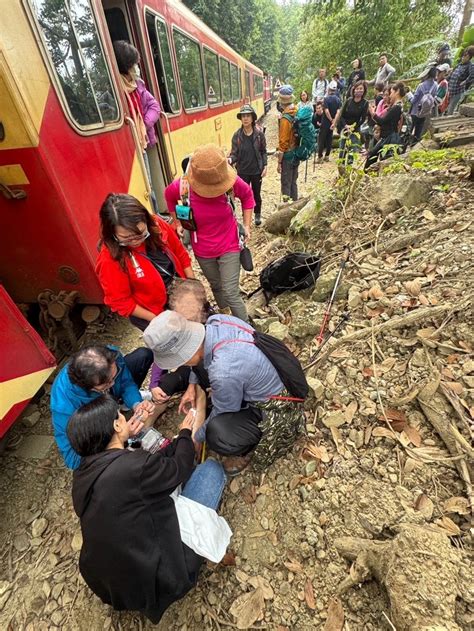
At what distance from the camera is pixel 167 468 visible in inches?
65.0

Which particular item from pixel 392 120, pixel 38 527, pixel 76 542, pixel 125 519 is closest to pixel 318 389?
pixel 125 519

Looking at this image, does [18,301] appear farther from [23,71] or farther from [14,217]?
[23,71]

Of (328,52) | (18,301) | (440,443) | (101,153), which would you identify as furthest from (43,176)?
(328,52)

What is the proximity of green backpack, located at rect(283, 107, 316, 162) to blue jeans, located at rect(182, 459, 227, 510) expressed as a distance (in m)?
5.07

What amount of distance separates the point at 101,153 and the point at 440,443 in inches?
137

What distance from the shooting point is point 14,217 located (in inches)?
103

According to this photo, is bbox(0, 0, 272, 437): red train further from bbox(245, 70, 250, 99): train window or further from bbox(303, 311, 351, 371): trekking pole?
bbox(245, 70, 250, 99): train window

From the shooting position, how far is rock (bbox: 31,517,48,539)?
226cm

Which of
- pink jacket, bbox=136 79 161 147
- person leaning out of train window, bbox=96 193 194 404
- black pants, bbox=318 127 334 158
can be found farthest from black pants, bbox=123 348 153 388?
black pants, bbox=318 127 334 158

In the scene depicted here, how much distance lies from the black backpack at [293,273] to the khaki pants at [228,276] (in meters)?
0.56

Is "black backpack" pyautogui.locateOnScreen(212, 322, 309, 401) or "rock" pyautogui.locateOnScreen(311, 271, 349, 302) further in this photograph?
"rock" pyautogui.locateOnScreen(311, 271, 349, 302)

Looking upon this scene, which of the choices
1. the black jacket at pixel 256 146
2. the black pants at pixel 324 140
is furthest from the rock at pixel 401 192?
the black pants at pixel 324 140

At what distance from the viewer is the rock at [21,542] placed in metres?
2.21

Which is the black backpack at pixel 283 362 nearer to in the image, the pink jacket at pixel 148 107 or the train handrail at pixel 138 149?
the train handrail at pixel 138 149
